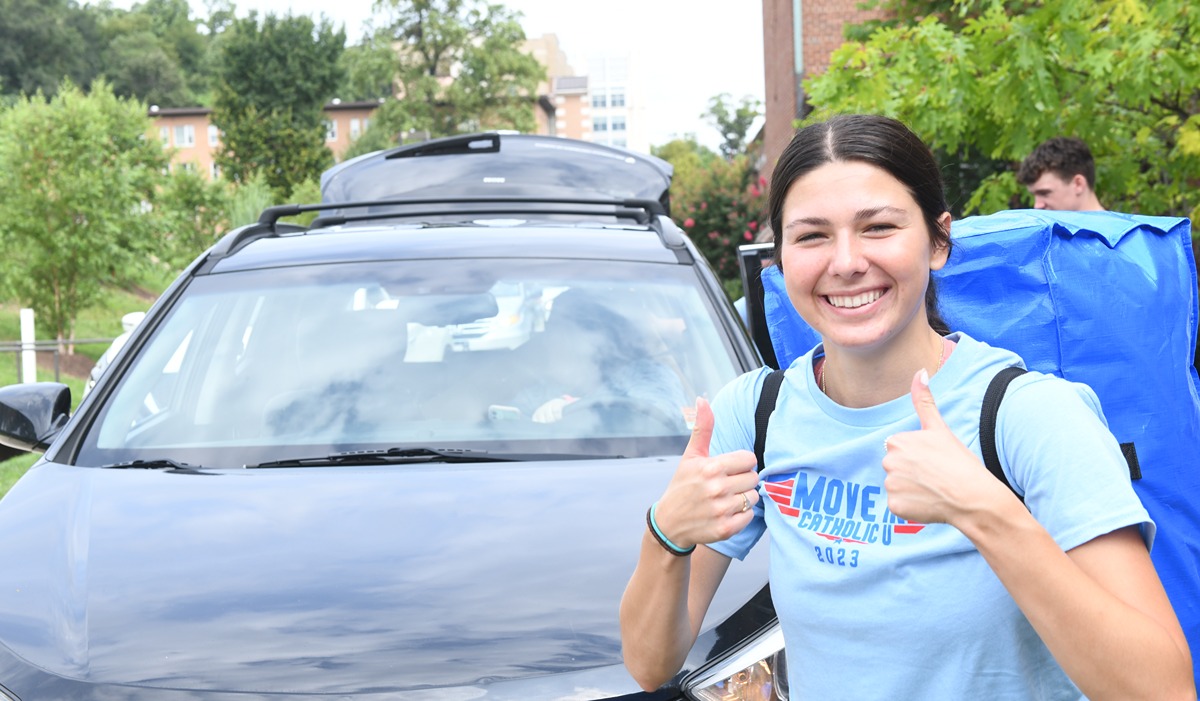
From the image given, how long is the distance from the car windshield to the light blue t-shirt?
159 cm

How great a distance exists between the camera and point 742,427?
1.88m

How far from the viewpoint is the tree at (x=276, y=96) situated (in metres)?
66.4

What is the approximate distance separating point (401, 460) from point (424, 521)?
0.46 meters

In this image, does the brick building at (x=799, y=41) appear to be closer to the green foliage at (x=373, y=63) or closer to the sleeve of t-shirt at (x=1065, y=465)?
the sleeve of t-shirt at (x=1065, y=465)

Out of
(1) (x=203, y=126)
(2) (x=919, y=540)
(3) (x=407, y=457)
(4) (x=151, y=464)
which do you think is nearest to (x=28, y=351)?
(4) (x=151, y=464)

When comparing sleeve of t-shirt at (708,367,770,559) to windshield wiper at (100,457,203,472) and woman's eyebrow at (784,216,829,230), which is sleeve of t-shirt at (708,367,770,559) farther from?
windshield wiper at (100,457,203,472)

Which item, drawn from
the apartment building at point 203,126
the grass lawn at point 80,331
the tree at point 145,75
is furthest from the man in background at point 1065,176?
the tree at point 145,75

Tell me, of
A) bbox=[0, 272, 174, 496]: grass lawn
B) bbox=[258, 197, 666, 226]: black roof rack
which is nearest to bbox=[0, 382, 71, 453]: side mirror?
bbox=[258, 197, 666, 226]: black roof rack

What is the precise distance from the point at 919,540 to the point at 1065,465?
20 centimetres

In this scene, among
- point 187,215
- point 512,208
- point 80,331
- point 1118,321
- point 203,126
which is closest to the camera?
point 1118,321

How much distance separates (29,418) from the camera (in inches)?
149

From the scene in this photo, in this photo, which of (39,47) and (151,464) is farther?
(39,47)

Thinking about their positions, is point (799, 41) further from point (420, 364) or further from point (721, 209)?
point (420, 364)

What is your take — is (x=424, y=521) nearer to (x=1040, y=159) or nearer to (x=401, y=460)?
(x=401, y=460)
